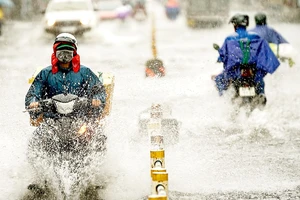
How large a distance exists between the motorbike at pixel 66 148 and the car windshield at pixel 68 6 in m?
25.1

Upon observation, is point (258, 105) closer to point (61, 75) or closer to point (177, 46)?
point (61, 75)

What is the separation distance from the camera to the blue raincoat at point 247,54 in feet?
38.0

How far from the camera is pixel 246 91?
11703mm

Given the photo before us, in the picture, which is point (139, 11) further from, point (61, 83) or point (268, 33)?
point (61, 83)

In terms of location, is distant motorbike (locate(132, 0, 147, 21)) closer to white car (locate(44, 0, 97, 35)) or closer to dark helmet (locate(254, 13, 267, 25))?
white car (locate(44, 0, 97, 35))

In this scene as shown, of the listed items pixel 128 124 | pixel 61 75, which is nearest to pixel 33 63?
pixel 128 124

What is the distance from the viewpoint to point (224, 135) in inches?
442

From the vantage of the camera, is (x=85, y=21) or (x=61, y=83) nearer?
(x=61, y=83)

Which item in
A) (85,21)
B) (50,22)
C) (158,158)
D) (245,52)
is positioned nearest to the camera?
(158,158)

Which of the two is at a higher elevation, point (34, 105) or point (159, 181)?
point (34, 105)

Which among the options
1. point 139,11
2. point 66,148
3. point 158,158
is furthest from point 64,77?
point 139,11

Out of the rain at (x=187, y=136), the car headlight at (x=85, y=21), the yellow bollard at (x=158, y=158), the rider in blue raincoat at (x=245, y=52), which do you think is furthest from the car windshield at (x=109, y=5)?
the yellow bollard at (x=158, y=158)

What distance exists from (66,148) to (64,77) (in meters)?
1.10

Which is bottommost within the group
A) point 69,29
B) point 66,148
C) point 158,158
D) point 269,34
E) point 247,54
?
point 158,158
